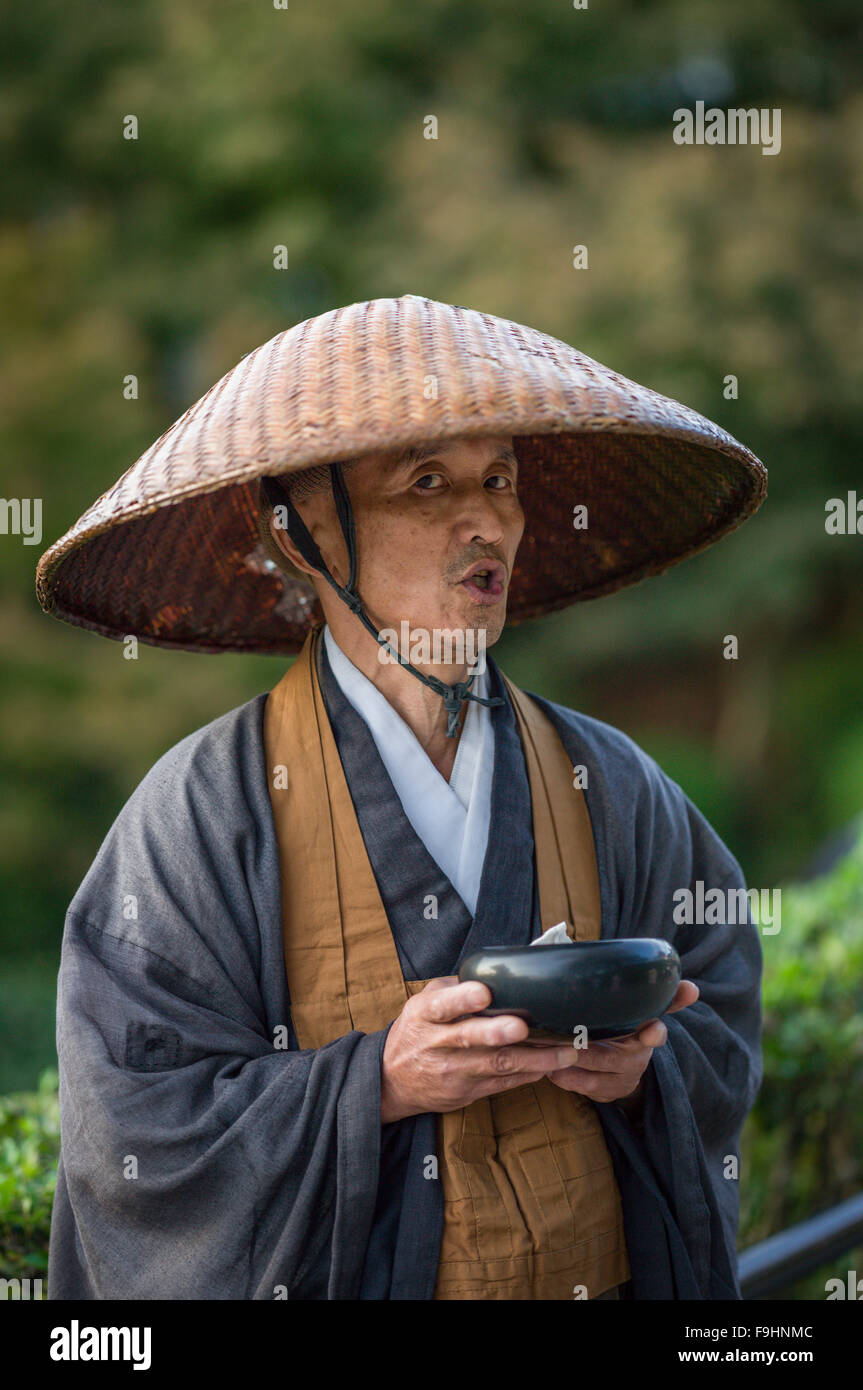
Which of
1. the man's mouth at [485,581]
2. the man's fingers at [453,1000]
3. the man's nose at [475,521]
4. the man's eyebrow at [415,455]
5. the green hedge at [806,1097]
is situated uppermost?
the man's eyebrow at [415,455]

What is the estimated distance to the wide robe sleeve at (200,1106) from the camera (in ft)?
5.65

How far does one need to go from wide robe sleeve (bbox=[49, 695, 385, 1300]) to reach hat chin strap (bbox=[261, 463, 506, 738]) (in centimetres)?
39

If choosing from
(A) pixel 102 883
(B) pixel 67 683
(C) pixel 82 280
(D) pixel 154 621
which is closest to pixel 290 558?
(D) pixel 154 621

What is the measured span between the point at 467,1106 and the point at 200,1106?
0.37m

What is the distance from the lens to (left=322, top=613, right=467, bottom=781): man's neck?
81.9 inches

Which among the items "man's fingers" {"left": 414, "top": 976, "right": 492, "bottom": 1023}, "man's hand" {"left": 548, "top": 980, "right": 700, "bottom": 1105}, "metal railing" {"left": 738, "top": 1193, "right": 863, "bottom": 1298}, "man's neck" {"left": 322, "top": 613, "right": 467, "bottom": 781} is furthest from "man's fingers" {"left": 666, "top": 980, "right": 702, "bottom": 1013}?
"metal railing" {"left": 738, "top": 1193, "right": 863, "bottom": 1298}

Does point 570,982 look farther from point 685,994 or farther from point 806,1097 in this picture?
point 806,1097

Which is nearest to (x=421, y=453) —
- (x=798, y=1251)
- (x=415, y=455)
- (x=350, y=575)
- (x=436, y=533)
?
(x=415, y=455)

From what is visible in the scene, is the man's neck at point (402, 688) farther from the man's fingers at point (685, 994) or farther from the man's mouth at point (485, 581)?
the man's fingers at point (685, 994)

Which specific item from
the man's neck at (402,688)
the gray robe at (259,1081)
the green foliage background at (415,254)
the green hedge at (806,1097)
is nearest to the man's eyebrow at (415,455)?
the man's neck at (402,688)

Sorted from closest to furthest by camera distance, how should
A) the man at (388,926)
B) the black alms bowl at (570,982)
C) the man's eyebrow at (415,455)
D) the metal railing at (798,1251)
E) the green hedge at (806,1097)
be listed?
the black alms bowl at (570,982) < the man at (388,926) < the man's eyebrow at (415,455) < the metal railing at (798,1251) < the green hedge at (806,1097)

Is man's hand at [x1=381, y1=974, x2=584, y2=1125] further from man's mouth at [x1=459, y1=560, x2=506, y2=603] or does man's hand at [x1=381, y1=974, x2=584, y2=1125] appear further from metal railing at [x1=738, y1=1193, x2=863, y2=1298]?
metal railing at [x1=738, y1=1193, x2=863, y2=1298]

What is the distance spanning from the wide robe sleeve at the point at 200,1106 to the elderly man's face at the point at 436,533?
1.56 ft
